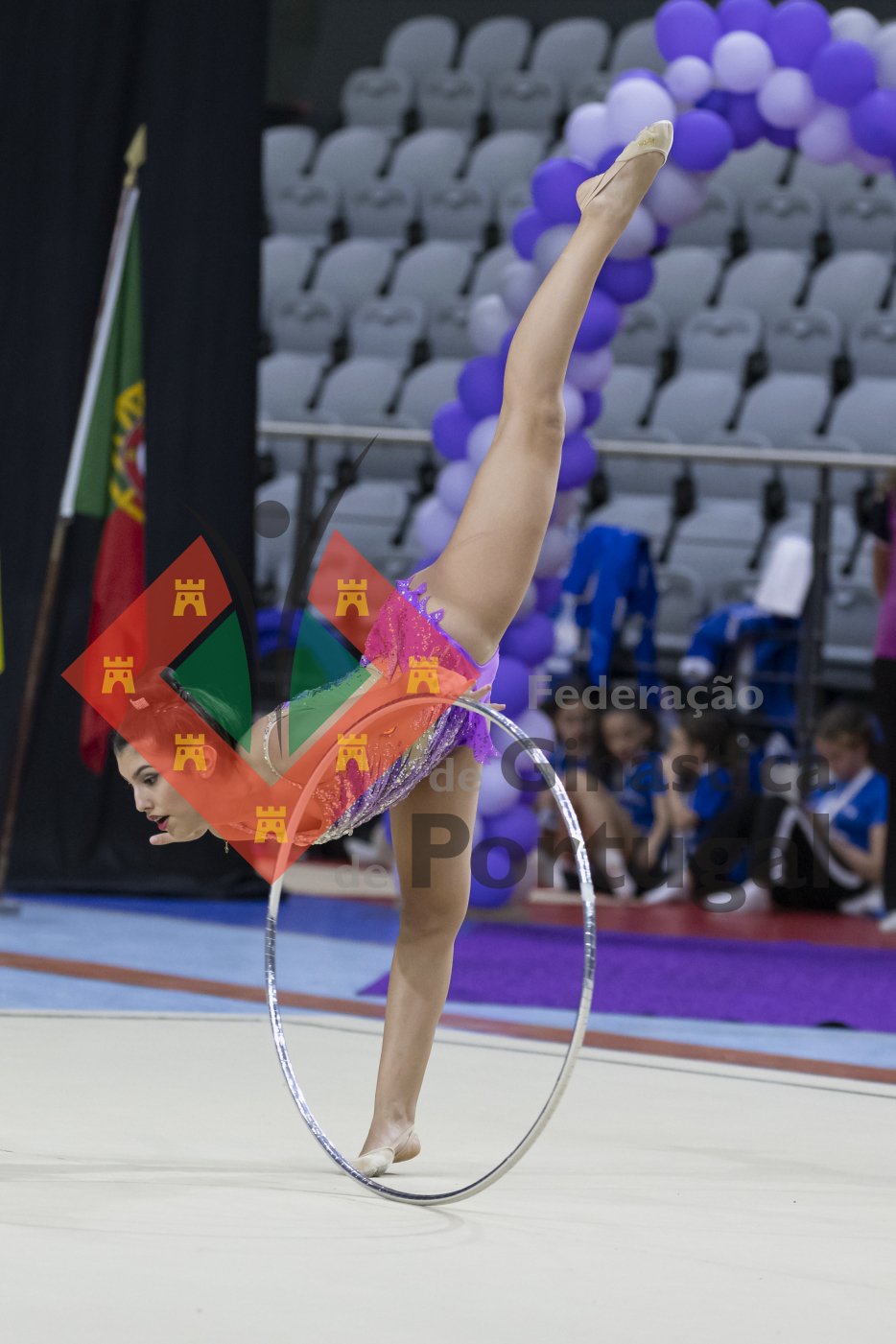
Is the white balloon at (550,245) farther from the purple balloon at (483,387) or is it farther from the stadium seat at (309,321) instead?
the stadium seat at (309,321)

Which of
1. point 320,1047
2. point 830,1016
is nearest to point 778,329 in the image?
point 830,1016

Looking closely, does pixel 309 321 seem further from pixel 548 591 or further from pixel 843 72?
pixel 843 72

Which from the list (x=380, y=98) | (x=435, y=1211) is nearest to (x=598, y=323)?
(x=435, y=1211)

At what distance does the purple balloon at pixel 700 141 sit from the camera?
4098mm

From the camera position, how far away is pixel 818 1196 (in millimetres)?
2027

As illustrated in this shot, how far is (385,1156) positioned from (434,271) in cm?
677

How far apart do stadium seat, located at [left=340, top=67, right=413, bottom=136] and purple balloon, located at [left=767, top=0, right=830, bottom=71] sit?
5.42m

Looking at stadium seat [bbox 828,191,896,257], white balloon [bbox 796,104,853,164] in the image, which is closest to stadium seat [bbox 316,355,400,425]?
stadium seat [bbox 828,191,896,257]

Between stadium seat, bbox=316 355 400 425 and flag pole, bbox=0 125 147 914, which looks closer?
flag pole, bbox=0 125 147 914

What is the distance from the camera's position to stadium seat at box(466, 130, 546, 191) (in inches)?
332

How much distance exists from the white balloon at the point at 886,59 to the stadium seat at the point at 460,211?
14.4 feet

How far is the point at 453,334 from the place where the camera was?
7.76m

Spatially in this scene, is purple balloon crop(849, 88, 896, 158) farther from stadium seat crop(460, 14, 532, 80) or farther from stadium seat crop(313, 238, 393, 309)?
stadium seat crop(460, 14, 532, 80)

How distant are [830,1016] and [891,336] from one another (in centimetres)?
434
